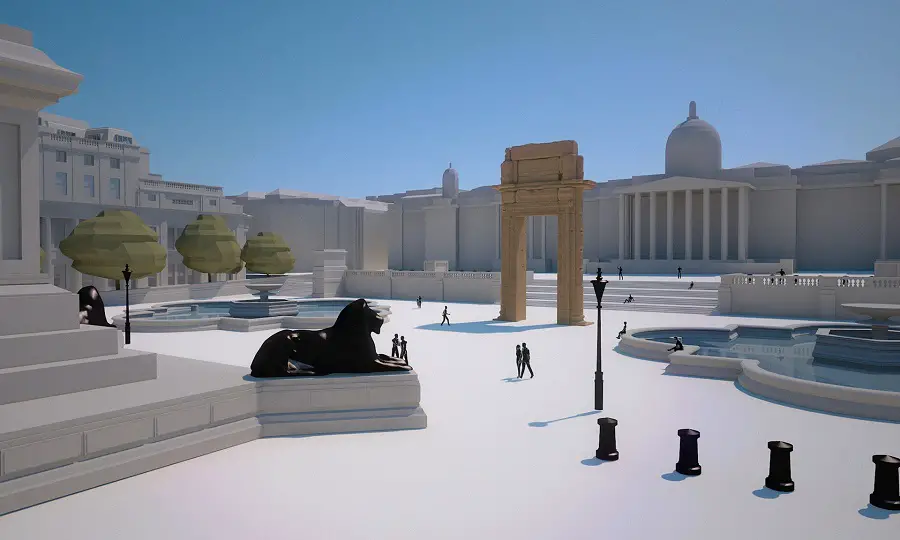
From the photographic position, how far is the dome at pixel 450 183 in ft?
238

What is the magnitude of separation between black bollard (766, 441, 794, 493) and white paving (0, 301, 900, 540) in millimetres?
180

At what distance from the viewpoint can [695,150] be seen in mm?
57125

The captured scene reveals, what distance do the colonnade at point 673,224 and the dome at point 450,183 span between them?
20.5 m

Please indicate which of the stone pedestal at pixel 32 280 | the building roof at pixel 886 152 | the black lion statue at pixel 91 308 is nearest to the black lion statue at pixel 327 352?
the stone pedestal at pixel 32 280

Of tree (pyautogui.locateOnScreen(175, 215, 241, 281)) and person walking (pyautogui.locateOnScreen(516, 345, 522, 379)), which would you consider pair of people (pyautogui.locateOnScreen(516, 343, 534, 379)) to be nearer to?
person walking (pyautogui.locateOnScreen(516, 345, 522, 379))

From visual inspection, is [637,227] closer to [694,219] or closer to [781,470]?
[694,219]

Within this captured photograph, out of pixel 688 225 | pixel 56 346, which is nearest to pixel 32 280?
pixel 56 346

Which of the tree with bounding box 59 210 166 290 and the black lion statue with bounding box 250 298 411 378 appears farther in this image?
the tree with bounding box 59 210 166 290

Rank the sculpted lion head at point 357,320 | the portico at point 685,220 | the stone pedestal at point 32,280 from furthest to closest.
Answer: the portico at point 685,220 < the sculpted lion head at point 357,320 < the stone pedestal at point 32,280

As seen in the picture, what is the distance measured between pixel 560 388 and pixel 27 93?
444 inches

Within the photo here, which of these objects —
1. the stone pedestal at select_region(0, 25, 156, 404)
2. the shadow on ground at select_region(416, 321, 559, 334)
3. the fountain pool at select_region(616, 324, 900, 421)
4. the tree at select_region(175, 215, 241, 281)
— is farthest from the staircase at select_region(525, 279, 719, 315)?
the stone pedestal at select_region(0, 25, 156, 404)

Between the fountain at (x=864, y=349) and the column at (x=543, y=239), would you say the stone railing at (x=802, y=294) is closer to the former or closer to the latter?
the fountain at (x=864, y=349)

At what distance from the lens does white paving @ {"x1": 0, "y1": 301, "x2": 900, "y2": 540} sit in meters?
6.82

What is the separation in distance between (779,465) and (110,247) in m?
36.5
